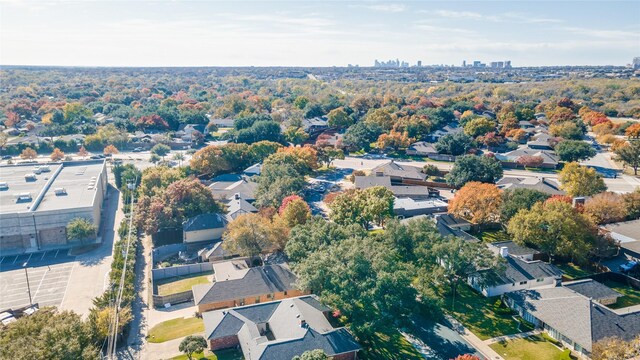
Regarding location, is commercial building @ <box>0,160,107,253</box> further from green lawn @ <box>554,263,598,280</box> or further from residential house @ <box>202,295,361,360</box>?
green lawn @ <box>554,263,598,280</box>

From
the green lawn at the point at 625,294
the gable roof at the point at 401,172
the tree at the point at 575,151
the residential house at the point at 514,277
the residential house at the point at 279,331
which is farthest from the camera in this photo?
the tree at the point at 575,151

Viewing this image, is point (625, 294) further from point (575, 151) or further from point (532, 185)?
point (575, 151)

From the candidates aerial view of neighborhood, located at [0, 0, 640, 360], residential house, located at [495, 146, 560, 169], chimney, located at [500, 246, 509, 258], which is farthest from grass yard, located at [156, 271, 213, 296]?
residential house, located at [495, 146, 560, 169]

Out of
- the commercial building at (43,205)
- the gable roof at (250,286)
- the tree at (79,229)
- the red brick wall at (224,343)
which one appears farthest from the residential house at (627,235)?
the commercial building at (43,205)

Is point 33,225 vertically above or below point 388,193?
below

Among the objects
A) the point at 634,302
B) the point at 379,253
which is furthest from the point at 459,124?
the point at 379,253

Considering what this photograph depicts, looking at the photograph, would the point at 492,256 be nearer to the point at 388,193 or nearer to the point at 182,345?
the point at 388,193

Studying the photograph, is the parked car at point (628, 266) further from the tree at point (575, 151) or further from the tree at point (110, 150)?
the tree at point (110, 150)
